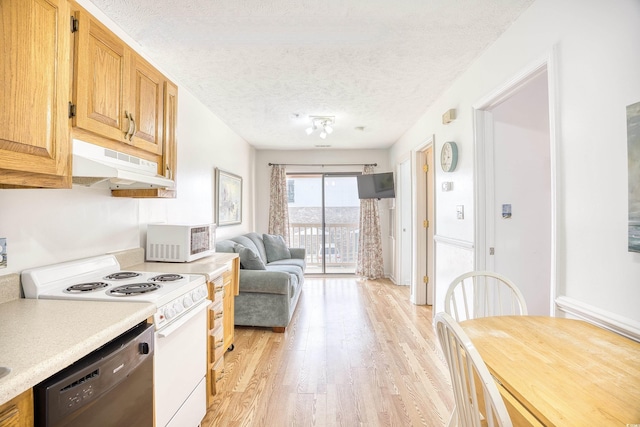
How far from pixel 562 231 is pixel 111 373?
2.09 meters

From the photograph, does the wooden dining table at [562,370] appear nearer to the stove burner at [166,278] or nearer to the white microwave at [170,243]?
the stove burner at [166,278]

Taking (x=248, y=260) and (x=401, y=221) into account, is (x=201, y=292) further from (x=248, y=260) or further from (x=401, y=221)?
(x=401, y=221)

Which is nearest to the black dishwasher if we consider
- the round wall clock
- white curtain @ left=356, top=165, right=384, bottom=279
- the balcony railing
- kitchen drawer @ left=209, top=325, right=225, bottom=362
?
kitchen drawer @ left=209, top=325, right=225, bottom=362

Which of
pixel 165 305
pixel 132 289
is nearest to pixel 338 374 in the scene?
pixel 165 305

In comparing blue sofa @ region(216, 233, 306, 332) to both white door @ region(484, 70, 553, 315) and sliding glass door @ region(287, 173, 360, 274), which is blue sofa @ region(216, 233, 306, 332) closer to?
white door @ region(484, 70, 553, 315)

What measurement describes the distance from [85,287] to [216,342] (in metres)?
0.90

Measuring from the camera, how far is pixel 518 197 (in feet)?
8.20

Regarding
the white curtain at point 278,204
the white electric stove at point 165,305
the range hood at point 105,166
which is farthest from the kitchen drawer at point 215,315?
the white curtain at point 278,204

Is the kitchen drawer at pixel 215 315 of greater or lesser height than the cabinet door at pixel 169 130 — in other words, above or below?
below

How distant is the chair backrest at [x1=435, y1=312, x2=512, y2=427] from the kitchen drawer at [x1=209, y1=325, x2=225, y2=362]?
61.9 inches

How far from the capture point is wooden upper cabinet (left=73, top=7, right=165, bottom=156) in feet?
4.75

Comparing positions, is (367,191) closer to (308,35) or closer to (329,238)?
(329,238)

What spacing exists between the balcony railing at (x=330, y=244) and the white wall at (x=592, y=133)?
180 inches

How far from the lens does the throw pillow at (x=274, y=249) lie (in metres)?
5.05
